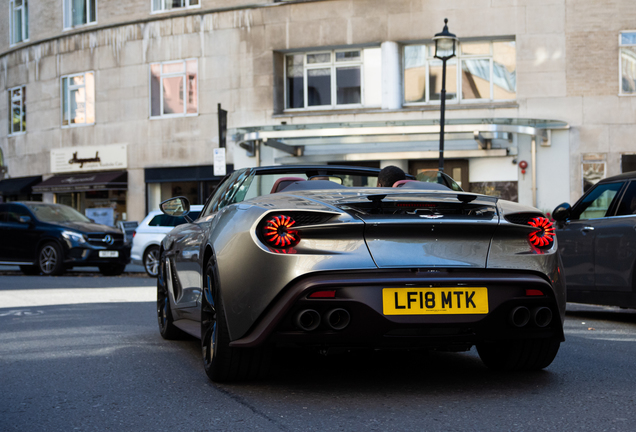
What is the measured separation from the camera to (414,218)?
14.0 ft

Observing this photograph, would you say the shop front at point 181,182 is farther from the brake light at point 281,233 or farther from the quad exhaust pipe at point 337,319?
the quad exhaust pipe at point 337,319

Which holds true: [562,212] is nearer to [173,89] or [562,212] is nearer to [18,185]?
[173,89]

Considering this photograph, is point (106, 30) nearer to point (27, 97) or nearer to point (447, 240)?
point (27, 97)

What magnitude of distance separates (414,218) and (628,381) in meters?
1.73

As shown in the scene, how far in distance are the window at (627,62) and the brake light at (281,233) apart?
2052 centimetres

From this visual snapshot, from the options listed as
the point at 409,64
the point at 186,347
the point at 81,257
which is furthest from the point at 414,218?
the point at 409,64

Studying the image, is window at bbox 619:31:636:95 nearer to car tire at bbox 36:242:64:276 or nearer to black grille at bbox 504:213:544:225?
car tire at bbox 36:242:64:276

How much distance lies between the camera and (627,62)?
74.6 ft

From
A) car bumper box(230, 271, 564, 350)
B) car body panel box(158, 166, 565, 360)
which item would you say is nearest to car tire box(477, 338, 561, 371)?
car body panel box(158, 166, 565, 360)

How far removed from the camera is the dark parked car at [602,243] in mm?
7957

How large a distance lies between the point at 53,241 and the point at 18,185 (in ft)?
45.6

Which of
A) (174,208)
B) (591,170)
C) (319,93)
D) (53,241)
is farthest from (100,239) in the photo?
(591,170)

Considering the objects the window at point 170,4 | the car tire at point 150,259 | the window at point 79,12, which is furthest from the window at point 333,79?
the car tire at point 150,259

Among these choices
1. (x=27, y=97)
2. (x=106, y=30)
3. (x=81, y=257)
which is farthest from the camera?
(x=27, y=97)
